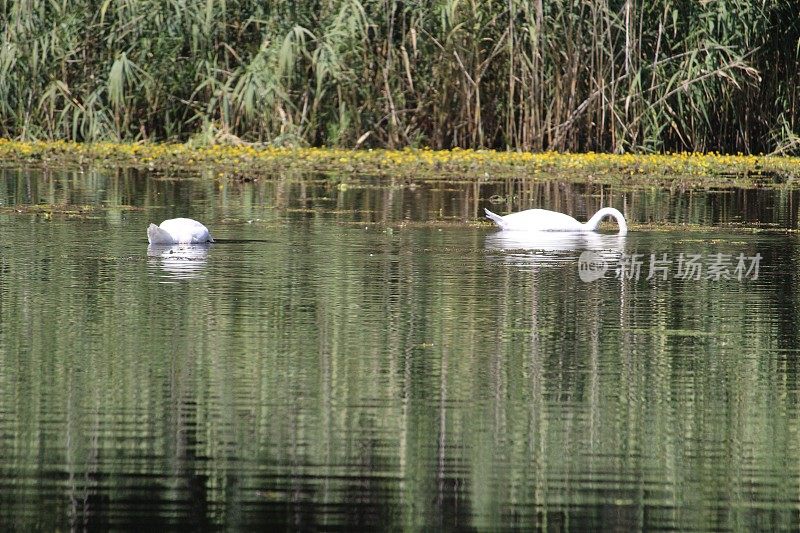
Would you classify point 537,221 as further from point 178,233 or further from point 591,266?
point 178,233

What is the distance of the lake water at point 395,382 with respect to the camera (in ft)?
18.6

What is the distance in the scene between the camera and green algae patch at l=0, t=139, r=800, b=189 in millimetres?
19188

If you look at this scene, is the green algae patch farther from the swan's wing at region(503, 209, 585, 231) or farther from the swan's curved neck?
the swan's wing at region(503, 209, 585, 231)

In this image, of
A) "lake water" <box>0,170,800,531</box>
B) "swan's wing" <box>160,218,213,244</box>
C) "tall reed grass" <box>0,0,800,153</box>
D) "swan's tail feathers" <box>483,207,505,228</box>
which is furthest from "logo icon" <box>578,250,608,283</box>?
"tall reed grass" <box>0,0,800,153</box>

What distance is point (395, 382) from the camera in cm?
738

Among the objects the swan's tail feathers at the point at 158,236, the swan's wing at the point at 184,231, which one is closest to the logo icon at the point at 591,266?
the swan's wing at the point at 184,231

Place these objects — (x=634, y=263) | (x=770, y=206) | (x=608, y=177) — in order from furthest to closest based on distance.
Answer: (x=608, y=177) < (x=770, y=206) < (x=634, y=263)

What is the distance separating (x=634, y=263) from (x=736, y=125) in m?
11.1

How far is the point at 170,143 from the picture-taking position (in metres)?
22.2

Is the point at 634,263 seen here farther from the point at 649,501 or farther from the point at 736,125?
the point at 736,125

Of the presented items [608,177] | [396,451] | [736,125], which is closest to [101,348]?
[396,451]

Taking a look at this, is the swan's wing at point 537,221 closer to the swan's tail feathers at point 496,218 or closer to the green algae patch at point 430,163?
the swan's tail feathers at point 496,218

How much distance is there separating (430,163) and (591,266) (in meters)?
8.12

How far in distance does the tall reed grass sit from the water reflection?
886cm
